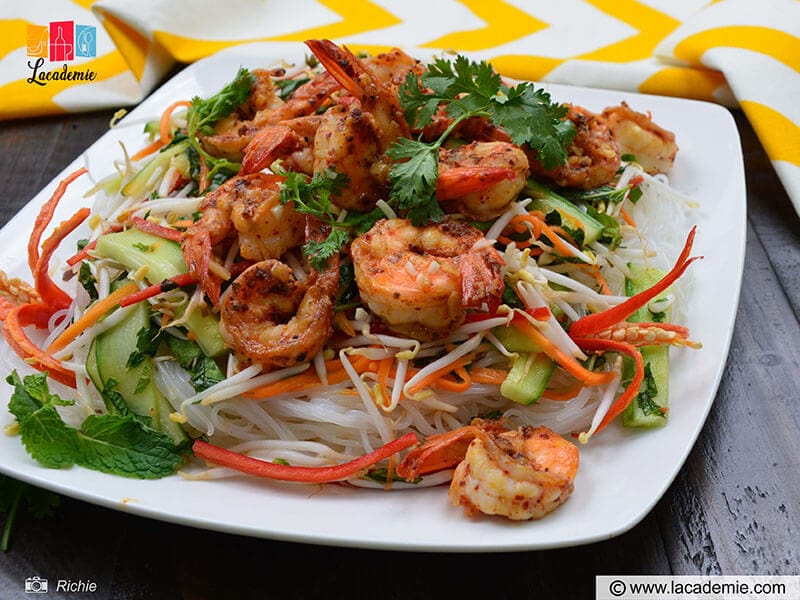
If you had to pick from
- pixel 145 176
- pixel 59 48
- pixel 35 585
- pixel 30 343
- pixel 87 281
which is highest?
pixel 145 176

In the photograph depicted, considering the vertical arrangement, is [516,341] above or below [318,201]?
below

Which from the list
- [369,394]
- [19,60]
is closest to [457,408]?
[369,394]

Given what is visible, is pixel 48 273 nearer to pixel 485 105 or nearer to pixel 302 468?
pixel 302 468

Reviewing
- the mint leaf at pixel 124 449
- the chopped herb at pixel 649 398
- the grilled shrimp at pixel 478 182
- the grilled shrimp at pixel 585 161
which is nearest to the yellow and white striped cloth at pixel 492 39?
the grilled shrimp at pixel 585 161

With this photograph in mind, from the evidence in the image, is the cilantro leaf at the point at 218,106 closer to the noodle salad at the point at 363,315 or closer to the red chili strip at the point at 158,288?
the noodle salad at the point at 363,315

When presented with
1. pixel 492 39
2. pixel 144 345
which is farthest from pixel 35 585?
pixel 492 39

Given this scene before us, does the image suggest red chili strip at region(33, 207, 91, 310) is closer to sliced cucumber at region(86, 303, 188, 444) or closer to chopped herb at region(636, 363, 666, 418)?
sliced cucumber at region(86, 303, 188, 444)
